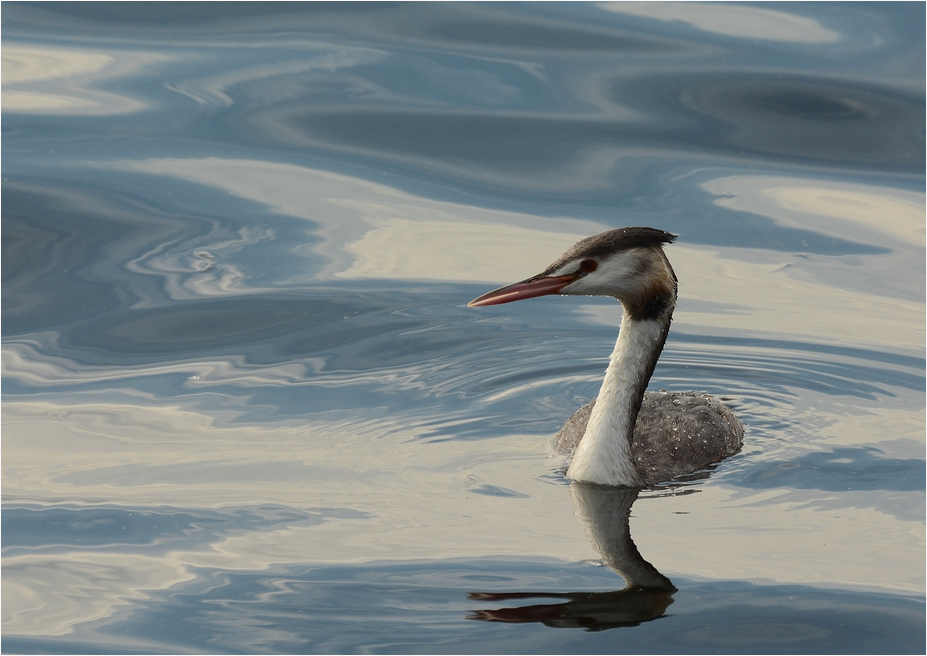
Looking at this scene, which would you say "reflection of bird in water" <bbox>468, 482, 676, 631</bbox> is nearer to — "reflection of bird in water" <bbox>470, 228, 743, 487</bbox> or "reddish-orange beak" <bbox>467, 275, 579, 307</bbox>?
"reflection of bird in water" <bbox>470, 228, 743, 487</bbox>

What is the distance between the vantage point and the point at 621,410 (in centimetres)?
686

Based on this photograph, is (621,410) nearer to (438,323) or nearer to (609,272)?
(609,272)

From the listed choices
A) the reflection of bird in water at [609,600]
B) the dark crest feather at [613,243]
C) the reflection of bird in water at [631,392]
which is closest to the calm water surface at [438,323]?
the reflection of bird in water at [609,600]

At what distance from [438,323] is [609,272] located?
7.58 ft

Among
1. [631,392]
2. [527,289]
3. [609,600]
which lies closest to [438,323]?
[631,392]

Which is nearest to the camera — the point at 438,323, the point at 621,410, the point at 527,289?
the point at 527,289

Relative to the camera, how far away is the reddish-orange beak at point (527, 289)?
649 cm

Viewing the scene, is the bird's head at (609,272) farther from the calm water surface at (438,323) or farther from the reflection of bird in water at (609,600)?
the reflection of bird in water at (609,600)

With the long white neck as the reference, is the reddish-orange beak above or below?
above

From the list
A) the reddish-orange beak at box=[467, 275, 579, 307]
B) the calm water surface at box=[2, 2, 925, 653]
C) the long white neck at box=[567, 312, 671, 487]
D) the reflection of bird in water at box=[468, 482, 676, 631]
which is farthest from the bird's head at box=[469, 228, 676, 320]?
the reflection of bird in water at box=[468, 482, 676, 631]

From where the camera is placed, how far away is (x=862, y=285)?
954 centimetres

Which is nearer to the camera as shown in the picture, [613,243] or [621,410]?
[613,243]

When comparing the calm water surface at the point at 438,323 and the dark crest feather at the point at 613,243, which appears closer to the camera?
the calm water surface at the point at 438,323

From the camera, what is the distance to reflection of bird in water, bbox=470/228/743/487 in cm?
663
